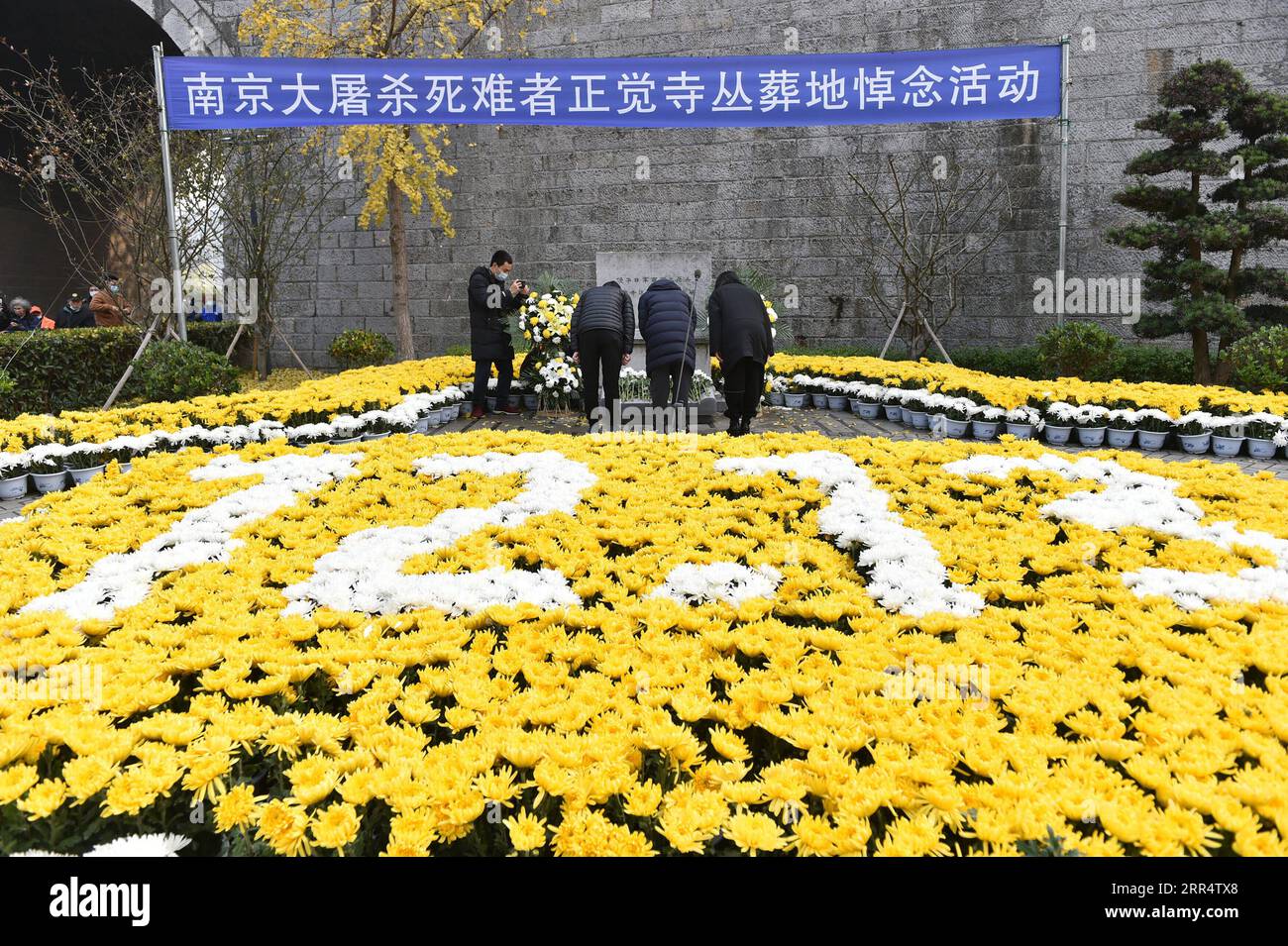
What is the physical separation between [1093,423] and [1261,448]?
1.18 metres

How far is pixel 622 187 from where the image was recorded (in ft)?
42.8

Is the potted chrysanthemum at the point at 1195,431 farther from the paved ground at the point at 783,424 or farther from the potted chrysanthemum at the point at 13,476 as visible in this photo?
the potted chrysanthemum at the point at 13,476

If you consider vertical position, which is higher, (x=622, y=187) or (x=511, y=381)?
(x=622, y=187)

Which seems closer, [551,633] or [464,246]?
[551,633]

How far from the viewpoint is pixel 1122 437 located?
7.04 m

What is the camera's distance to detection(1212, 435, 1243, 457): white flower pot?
650cm

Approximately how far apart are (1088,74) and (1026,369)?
3907mm

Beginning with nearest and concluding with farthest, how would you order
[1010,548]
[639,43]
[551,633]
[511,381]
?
[551,633] → [1010,548] → [511,381] → [639,43]

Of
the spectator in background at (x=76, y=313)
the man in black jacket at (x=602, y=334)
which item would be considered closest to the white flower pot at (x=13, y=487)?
the man in black jacket at (x=602, y=334)

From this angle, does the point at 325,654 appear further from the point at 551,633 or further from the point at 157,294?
the point at 157,294

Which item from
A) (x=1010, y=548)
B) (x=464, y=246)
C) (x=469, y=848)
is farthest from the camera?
(x=464, y=246)

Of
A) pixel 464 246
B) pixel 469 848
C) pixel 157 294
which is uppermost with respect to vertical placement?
pixel 464 246

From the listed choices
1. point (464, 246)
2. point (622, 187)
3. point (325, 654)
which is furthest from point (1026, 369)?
point (325, 654)

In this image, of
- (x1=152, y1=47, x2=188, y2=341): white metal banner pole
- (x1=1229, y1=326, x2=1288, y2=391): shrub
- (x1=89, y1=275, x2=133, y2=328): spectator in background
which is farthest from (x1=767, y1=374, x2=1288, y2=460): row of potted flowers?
(x1=89, y1=275, x2=133, y2=328): spectator in background
